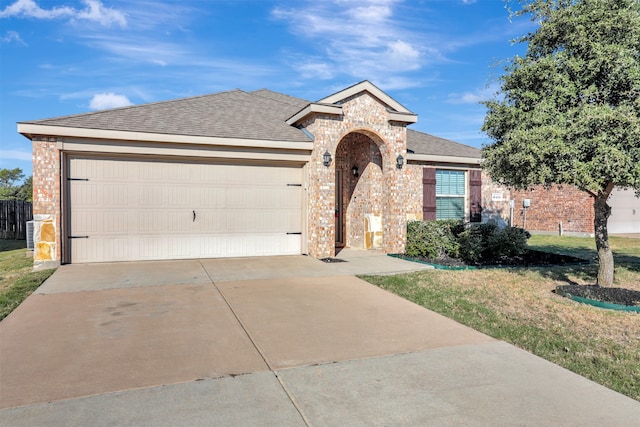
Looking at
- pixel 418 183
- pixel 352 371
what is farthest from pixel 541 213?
pixel 352 371

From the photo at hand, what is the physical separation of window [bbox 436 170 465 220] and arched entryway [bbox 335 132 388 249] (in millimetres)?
2369

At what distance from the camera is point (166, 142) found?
9.26 metres

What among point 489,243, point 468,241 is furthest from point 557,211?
point 468,241

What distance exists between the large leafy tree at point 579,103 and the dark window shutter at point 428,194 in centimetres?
562

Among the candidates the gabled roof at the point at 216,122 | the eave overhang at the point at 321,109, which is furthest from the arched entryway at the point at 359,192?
the eave overhang at the point at 321,109

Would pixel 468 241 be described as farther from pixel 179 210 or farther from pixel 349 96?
pixel 179 210

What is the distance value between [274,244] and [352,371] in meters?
7.22

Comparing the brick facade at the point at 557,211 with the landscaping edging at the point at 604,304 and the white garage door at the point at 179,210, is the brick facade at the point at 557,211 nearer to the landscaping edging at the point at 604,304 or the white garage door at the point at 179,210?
the white garage door at the point at 179,210

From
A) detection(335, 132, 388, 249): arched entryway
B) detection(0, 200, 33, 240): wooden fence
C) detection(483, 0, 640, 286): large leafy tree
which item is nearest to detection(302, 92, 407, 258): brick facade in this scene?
detection(335, 132, 388, 249): arched entryway

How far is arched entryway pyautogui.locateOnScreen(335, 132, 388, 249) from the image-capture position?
461 inches

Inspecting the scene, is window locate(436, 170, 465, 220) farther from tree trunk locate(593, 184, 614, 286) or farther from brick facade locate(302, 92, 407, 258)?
tree trunk locate(593, 184, 614, 286)

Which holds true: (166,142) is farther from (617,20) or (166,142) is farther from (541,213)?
(541,213)

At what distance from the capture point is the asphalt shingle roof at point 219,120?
919 centimetres

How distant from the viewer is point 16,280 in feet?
24.7
